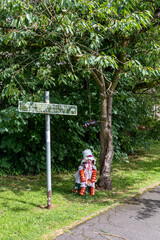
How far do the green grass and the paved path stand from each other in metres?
0.29

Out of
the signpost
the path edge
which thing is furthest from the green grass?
the signpost

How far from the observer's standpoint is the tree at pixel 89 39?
204 inches

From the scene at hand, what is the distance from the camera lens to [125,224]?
4488mm

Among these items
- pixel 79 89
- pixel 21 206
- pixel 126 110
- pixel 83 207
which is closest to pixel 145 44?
pixel 79 89

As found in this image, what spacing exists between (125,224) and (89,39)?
4.49 meters

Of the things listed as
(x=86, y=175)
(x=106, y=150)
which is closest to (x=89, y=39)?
(x=106, y=150)

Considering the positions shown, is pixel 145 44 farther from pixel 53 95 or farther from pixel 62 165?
pixel 62 165

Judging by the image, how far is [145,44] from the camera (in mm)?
6906

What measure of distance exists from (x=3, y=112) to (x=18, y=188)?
2.12 m

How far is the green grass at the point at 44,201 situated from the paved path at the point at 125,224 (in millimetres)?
286

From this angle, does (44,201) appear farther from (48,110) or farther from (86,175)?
(48,110)

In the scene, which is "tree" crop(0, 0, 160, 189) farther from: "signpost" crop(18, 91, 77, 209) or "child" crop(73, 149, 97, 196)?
"signpost" crop(18, 91, 77, 209)

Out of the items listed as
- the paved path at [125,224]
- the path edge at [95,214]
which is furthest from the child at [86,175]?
the paved path at [125,224]

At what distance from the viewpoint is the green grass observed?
4188mm
